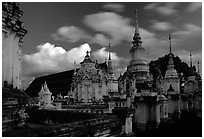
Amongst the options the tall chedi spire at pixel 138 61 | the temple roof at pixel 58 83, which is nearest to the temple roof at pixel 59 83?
the temple roof at pixel 58 83

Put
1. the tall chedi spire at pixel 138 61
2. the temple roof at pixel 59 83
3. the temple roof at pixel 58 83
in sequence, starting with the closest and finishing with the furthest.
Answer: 1. the tall chedi spire at pixel 138 61
2. the temple roof at pixel 59 83
3. the temple roof at pixel 58 83

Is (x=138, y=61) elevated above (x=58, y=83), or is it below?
above

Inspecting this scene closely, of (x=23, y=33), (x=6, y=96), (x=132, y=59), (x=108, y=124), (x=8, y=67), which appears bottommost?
(x=108, y=124)

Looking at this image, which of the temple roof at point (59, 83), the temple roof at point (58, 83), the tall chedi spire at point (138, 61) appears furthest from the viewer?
the temple roof at point (58, 83)

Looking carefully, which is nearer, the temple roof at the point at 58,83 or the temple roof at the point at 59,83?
the temple roof at the point at 59,83

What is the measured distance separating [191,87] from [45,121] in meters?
23.1

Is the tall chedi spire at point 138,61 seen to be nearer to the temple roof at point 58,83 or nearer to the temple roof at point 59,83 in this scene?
the temple roof at point 59,83

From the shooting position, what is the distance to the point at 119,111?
8102 millimetres

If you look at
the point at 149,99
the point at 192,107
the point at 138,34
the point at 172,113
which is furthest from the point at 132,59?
the point at 149,99

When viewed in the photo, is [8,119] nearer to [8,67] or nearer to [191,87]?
[8,67]

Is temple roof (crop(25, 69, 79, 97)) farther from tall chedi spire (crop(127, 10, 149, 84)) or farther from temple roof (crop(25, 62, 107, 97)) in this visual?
tall chedi spire (crop(127, 10, 149, 84))

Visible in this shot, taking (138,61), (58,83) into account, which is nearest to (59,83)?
(58,83)

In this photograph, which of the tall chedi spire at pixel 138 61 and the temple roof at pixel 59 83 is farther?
the temple roof at pixel 59 83

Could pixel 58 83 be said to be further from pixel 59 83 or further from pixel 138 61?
pixel 138 61
